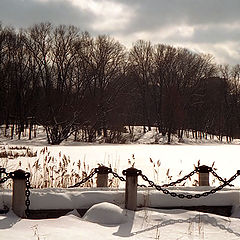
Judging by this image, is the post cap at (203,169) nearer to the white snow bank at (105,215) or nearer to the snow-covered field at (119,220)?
the snow-covered field at (119,220)

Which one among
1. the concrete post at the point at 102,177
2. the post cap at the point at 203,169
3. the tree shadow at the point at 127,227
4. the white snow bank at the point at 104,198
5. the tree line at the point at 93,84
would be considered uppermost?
the tree line at the point at 93,84

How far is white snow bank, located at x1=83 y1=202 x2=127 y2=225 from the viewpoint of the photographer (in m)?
4.15

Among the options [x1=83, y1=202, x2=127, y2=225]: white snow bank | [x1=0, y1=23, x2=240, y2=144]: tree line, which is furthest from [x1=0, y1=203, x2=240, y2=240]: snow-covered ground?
[x1=0, y1=23, x2=240, y2=144]: tree line

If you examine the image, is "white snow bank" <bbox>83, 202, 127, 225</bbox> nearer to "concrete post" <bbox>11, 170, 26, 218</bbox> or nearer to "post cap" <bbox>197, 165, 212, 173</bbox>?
"concrete post" <bbox>11, 170, 26, 218</bbox>

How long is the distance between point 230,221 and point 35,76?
116 ft

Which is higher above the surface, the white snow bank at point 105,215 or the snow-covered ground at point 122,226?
the white snow bank at point 105,215

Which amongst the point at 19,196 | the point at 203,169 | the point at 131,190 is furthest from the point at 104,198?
the point at 203,169

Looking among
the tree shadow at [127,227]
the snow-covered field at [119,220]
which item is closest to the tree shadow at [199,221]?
the snow-covered field at [119,220]

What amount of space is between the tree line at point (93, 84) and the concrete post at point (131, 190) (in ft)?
63.0

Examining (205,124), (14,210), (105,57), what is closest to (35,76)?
(105,57)

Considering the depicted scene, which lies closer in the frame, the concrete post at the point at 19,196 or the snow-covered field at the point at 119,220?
the snow-covered field at the point at 119,220

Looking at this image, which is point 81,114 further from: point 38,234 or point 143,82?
point 38,234

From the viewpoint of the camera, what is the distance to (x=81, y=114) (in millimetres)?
27438

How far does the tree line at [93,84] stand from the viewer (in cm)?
2939
